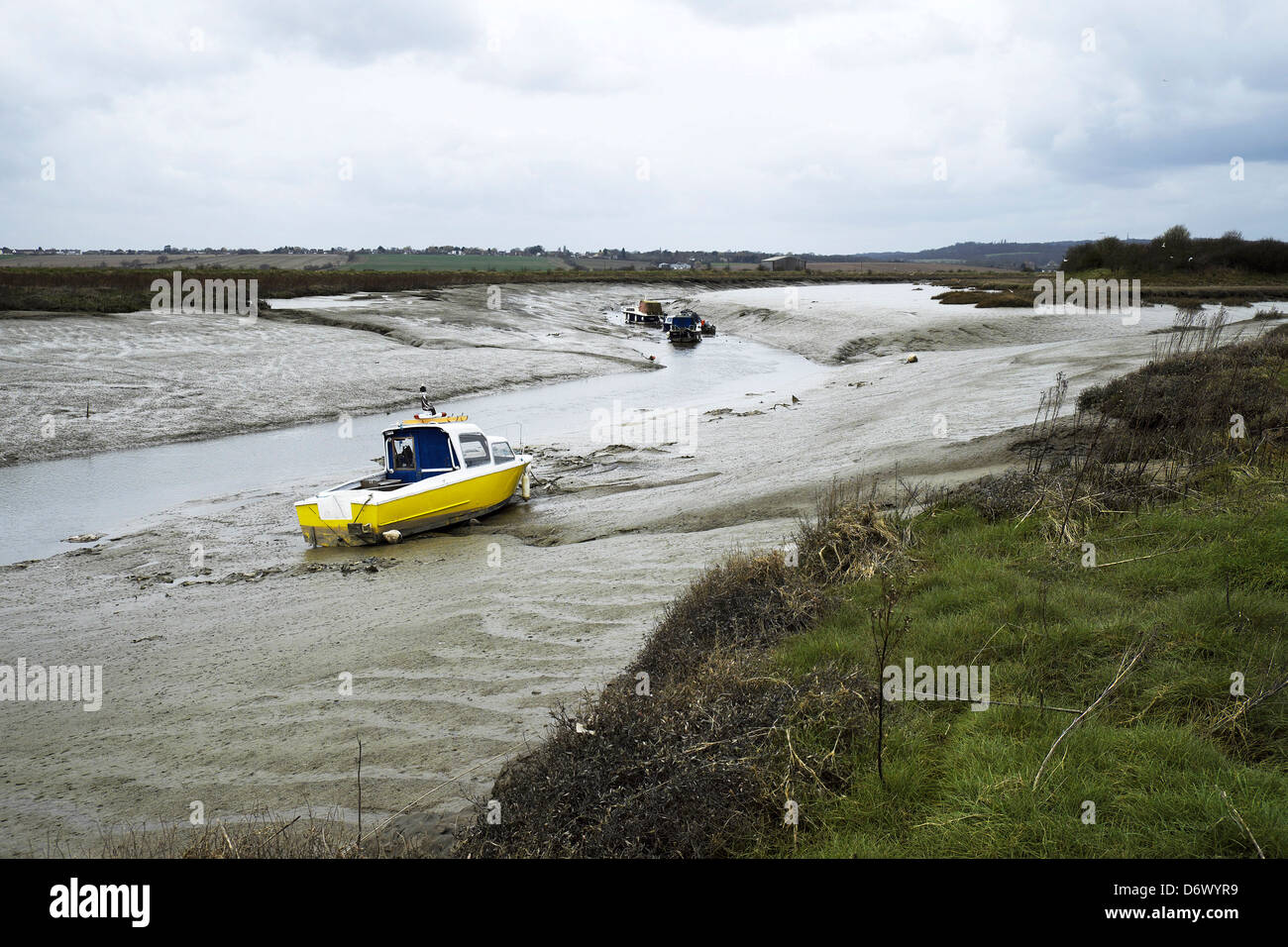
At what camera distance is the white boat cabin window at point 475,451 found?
16594 millimetres

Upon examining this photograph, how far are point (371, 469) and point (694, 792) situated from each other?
17606mm

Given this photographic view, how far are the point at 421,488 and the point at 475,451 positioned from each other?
1.81 m

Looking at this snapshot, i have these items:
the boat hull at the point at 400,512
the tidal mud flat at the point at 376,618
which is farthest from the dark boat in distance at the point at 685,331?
the boat hull at the point at 400,512

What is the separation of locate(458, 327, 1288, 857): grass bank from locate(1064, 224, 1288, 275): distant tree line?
85.6 metres

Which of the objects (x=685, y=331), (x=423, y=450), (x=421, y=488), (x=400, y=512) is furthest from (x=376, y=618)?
(x=685, y=331)

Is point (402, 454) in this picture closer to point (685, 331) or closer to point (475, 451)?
point (475, 451)

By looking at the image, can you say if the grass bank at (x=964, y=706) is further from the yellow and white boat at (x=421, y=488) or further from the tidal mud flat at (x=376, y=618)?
the yellow and white boat at (x=421, y=488)

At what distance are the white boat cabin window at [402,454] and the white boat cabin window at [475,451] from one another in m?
0.94

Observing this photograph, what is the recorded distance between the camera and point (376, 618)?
10.5 metres

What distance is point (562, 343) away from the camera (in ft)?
162

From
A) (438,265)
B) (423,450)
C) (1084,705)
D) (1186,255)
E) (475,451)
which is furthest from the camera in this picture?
(438,265)
